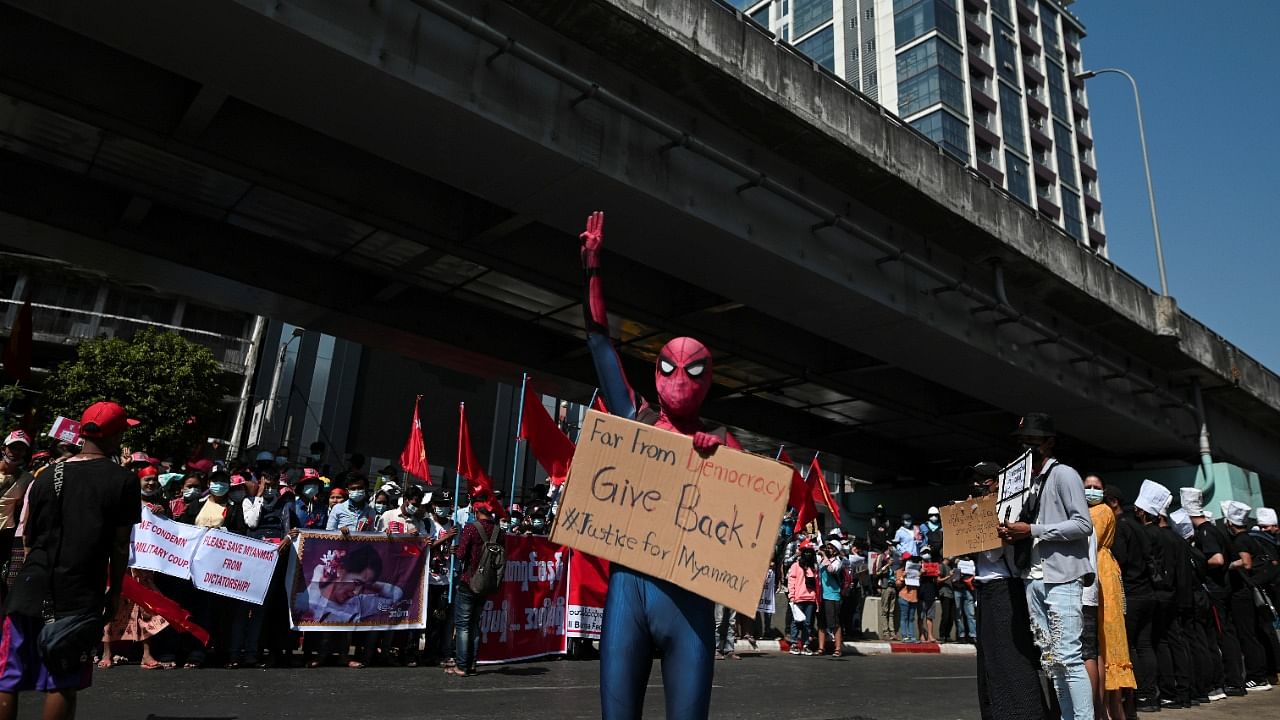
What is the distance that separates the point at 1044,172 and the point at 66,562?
77.1 meters

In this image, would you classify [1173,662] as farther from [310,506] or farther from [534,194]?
[310,506]

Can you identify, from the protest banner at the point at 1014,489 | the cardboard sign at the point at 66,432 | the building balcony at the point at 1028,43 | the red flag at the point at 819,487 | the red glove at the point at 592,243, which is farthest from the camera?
the building balcony at the point at 1028,43

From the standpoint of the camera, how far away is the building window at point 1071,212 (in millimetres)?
70812

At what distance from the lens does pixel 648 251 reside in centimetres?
1370

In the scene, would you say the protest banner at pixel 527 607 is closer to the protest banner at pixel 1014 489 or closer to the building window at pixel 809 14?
the protest banner at pixel 1014 489

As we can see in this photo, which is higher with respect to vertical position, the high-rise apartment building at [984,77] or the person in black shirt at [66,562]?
the high-rise apartment building at [984,77]

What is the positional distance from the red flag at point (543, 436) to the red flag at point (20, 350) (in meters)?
9.49

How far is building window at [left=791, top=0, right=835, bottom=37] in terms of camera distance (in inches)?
2889

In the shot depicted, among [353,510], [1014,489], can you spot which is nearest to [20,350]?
[353,510]

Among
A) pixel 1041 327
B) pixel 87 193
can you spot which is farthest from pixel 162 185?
pixel 1041 327

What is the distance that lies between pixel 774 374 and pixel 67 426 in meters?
17.8

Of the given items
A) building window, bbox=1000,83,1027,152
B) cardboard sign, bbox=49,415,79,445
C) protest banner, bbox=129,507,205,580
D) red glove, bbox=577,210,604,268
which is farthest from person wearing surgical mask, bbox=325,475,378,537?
building window, bbox=1000,83,1027,152

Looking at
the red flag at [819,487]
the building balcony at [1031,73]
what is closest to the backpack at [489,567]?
the red flag at [819,487]

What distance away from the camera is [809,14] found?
75.1 m
